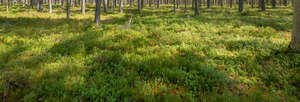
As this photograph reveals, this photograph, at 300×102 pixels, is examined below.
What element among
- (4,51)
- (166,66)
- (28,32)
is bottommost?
(166,66)

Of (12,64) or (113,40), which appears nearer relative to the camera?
(12,64)

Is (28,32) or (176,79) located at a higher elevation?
(28,32)

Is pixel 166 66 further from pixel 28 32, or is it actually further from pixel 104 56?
pixel 28 32

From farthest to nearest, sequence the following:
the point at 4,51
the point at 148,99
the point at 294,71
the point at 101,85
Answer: the point at 4,51 < the point at 294,71 < the point at 101,85 < the point at 148,99

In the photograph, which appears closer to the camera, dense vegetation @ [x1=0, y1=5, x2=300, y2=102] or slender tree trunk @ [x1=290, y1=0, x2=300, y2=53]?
dense vegetation @ [x1=0, y1=5, x2=300, y2=102]

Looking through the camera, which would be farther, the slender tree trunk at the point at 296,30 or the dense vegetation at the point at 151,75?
the slender tree trunk at the point at 296,30

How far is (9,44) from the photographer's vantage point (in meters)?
7.78

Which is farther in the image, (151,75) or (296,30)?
(296,30)

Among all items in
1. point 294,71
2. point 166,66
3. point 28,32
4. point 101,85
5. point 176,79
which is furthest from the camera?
point 28,32

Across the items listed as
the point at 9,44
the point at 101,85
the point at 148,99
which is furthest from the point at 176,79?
the point at 9,44

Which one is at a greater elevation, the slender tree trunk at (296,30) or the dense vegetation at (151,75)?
the slender tree trunk at (296,30)

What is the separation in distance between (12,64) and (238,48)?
964 centimetres

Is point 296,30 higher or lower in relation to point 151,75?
higher

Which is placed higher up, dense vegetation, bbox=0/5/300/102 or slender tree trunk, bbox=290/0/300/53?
slender tree trunk, bbox=290/0/300/53
